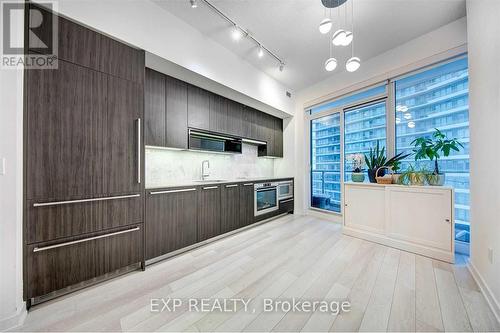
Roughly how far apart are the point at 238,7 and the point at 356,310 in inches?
125

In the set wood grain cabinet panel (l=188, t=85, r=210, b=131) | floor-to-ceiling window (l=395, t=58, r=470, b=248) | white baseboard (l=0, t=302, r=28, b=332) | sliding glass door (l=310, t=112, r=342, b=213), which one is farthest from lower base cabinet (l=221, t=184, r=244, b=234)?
floor-to-ceiling window (l=395, t=58, r=470, b=248)

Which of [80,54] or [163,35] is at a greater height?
[163,35]

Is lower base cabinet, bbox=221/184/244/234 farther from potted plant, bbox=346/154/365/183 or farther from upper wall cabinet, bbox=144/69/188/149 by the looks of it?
potted plant, bbox=346/154/365/183

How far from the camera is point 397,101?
118 inches

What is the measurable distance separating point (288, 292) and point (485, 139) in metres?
2.13

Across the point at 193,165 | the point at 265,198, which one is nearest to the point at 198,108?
the point at 193,165

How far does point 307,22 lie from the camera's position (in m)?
2.38

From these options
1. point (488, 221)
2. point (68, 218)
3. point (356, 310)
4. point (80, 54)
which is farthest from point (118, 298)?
point (488, 221)

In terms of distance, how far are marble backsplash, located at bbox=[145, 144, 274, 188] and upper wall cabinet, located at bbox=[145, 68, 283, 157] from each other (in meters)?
0.36

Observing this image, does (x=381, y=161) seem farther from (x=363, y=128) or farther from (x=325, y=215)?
(x=325, y=215)

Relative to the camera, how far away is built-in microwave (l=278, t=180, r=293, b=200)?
13.1ft

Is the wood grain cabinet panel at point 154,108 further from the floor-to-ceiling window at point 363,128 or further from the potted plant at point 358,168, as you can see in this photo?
the floor-to-ceiling window at point 363,128

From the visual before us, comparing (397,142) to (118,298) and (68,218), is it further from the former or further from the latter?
(68,218)

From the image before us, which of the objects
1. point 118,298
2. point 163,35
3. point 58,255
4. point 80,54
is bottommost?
point 118,298
